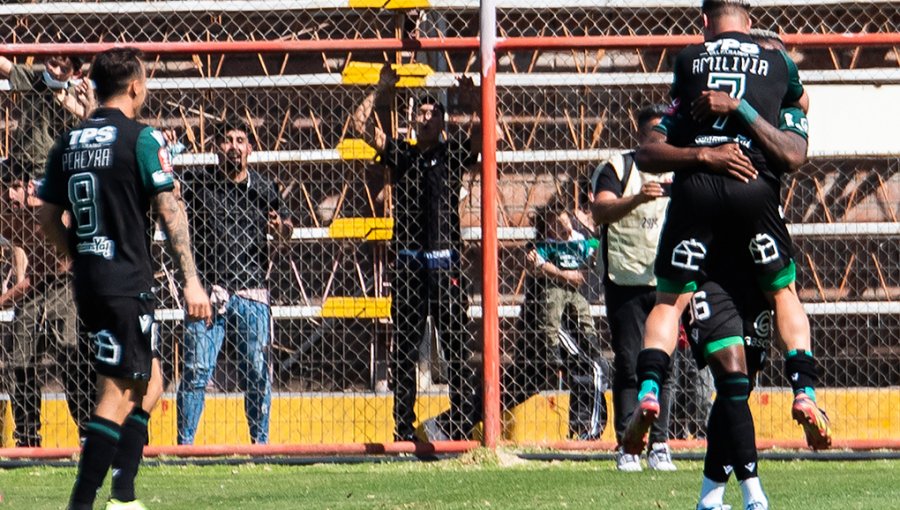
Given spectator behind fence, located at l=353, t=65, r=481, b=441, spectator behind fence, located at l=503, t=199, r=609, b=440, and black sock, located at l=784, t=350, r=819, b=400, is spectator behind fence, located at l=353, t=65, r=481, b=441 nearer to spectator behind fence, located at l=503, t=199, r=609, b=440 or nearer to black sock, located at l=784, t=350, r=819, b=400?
spectator behind fence, located at l=503, t=199, r=609, b=440

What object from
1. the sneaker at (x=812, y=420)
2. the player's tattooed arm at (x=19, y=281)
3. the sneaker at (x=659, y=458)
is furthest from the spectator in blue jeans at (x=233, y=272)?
the sneaker at (x=812, y=420)

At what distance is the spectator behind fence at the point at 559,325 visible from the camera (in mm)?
10516

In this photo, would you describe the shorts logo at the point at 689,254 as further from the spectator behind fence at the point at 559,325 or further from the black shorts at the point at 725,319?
the spectator behind fence at the point at 559,325

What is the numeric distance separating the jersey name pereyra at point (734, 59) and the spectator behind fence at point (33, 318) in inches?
220

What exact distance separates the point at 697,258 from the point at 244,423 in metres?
5.13

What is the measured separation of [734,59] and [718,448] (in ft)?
4.92

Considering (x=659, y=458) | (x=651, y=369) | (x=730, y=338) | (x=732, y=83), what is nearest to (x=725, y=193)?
(x=732, y=83)

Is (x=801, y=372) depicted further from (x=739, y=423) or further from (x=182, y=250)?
(x=182, y=250)

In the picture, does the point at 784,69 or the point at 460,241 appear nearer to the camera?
the point at 784,69

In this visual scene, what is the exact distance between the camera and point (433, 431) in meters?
10.3

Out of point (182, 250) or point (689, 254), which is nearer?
point (689, 254)

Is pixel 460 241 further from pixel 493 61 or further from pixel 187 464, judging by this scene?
pixel 187 464

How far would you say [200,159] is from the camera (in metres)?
11.2

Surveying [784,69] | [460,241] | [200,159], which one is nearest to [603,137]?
[460,241]
